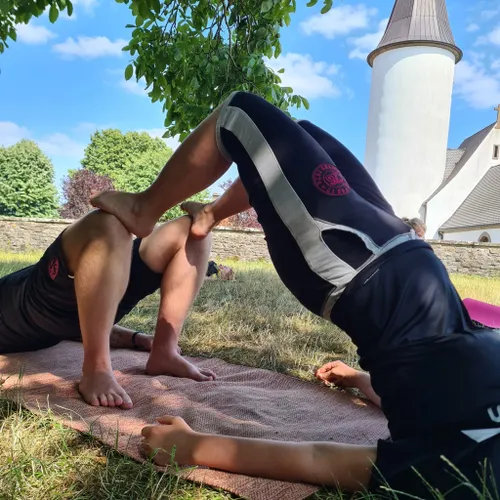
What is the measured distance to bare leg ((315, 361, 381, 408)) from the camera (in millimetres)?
1957

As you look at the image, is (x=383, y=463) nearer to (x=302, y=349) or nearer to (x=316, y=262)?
(x=316, y=262)

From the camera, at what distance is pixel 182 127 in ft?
13.3

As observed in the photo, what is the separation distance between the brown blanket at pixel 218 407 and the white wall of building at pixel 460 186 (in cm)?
2312

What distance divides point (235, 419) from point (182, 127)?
9.76 ft

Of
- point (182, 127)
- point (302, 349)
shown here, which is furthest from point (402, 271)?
point (182, 127)

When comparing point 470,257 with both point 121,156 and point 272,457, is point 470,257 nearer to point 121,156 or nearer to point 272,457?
point 272,457

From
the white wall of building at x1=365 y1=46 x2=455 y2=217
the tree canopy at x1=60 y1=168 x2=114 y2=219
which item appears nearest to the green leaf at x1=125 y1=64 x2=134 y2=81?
the white wall of building at x1=365 y1=46 x2=455 y2=217

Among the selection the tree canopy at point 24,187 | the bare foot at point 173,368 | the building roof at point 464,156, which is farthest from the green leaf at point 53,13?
the tree canopy at point 24,187

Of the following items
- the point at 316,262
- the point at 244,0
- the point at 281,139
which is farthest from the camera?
the point at 244,0

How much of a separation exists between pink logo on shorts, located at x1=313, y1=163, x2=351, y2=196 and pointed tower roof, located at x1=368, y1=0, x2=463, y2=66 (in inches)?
1002

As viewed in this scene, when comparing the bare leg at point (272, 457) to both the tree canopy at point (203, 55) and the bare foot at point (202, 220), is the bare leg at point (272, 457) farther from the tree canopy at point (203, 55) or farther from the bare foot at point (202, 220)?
the tree canopy at point (203, 55)

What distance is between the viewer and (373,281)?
121 cm

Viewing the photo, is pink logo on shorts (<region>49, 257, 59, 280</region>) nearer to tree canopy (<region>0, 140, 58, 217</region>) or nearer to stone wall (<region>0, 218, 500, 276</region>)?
stone wall (<region>0, 218, 500, 276</region>)

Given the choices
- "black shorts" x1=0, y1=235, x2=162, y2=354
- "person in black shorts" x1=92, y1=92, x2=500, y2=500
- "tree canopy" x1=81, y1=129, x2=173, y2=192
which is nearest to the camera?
"person in black shorts" x1=92, y1=92, x2=500, y2=500
